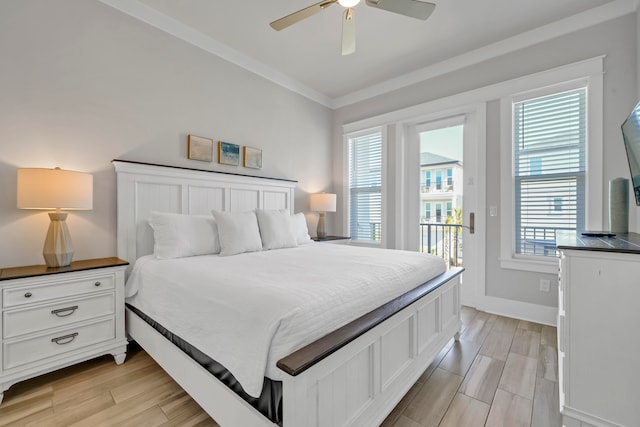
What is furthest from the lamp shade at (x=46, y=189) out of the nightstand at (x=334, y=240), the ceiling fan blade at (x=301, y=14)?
the nightstand at (x=334, y=240)

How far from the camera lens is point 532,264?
2.87 metres

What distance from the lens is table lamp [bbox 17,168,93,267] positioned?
5.94 ft

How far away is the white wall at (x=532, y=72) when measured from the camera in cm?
243

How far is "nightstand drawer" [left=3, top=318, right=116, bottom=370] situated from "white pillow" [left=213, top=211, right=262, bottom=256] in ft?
3.11

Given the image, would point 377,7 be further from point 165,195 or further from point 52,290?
point 52,290

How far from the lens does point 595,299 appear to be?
1312 millimetres

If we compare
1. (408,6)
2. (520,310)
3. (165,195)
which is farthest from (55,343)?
(520,310)

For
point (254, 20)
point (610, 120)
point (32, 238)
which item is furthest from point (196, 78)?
point (610, 120)

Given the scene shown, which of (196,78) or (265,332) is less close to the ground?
(196,78)

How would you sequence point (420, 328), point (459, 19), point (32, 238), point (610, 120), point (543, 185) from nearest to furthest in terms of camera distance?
point (420, 328) < point (32, 238) < point (610, 120) < point (459, 19) < point (543, 185)

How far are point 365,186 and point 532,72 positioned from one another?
2.31 m

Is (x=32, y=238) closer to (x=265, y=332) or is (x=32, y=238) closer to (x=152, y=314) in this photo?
(x=152, y=314)

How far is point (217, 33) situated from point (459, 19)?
240 centimetres

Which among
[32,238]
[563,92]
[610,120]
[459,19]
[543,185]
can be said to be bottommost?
[32,238]
